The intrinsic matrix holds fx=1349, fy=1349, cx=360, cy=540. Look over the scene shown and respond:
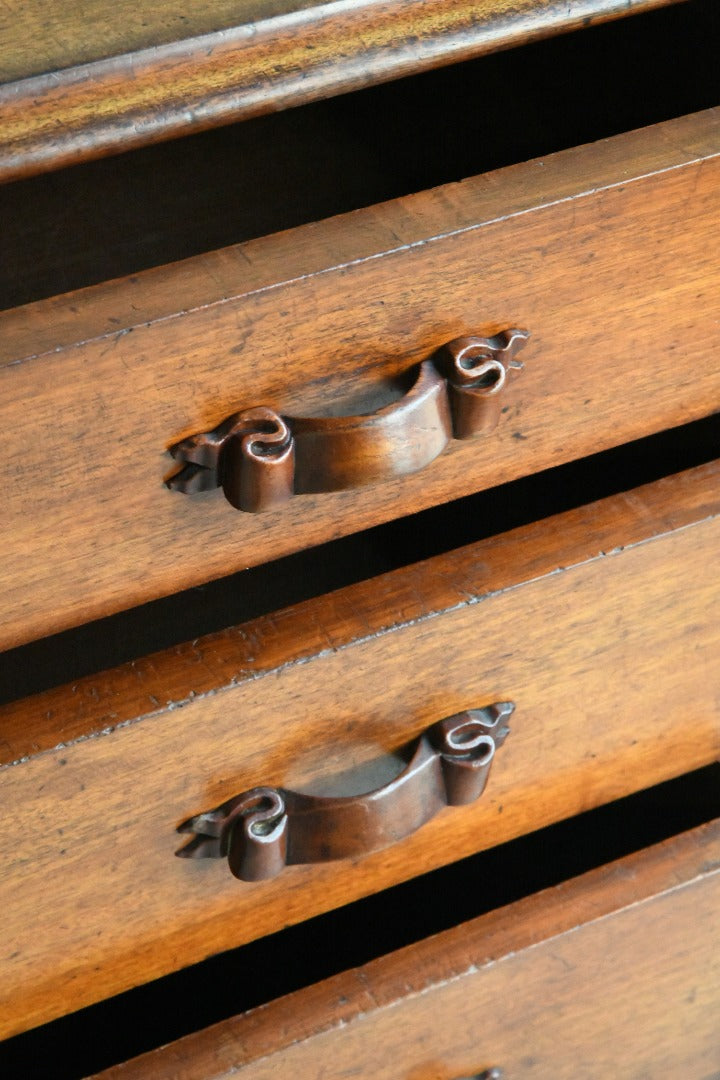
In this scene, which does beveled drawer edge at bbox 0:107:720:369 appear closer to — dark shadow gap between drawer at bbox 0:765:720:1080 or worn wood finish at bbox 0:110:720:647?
worn wood finish at bbox 0:110:720:647

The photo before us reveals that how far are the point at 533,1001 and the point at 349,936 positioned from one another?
134mm

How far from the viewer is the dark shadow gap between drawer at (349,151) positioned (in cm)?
61

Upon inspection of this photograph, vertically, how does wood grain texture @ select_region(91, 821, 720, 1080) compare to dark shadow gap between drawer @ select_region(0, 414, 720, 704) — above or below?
below

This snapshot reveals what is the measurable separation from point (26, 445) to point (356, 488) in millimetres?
112

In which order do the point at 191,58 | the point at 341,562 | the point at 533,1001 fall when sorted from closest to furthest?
the point at 191,58
the point at 533,1001
the point at 341,562

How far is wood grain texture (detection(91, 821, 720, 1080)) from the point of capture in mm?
541

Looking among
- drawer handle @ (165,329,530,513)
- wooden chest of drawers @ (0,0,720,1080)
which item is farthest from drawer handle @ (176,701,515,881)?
drawer handle @ (165,329,530,513)

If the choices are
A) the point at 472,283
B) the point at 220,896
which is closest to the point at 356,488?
the point at 472,283

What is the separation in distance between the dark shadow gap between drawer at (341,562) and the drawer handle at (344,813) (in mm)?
178


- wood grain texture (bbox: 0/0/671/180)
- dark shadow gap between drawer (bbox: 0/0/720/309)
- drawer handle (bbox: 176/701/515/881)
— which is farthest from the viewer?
dark shadow gap between drawer (bbox: 0/0/720/309)

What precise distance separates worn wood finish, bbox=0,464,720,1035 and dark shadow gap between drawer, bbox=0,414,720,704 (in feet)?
0.44

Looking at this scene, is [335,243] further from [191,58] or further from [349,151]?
[349,151]

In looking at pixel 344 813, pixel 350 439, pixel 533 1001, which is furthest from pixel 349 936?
pixel 350 439

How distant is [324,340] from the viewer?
1.37 ft
